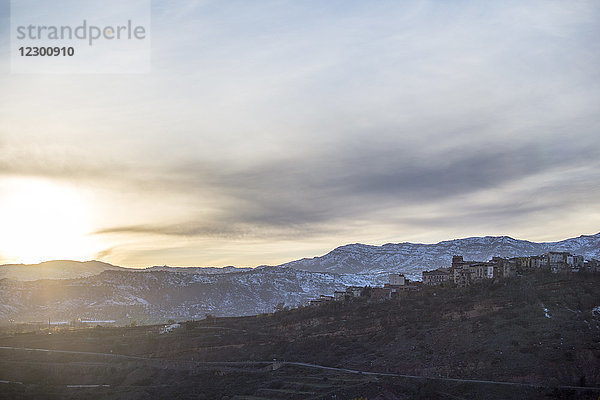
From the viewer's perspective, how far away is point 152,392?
2347 inches

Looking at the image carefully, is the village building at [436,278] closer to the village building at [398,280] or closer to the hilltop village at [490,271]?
the hilltop village at [490,271]

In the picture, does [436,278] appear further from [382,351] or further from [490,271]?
[382,351]

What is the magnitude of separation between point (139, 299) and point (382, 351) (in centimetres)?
13791

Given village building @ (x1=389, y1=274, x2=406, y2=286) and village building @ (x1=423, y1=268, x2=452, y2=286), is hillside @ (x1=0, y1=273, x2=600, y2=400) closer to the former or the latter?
village building @ (x1=423, y1=268, x2=452, y2=286)

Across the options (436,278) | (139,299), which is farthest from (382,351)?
(139,299)

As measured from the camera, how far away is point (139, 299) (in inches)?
7352

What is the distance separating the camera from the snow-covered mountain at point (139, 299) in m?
170

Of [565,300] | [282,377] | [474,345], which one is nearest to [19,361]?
[282,377]

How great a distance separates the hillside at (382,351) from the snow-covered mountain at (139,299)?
79.7 meters

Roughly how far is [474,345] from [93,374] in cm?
4515

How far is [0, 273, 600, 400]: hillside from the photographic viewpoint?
49719 mm

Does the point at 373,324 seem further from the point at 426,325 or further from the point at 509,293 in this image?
the point at 509,293

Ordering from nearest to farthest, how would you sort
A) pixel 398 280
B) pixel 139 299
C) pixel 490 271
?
pixel 490 271 → pixel 398 280 → pixel 139 299

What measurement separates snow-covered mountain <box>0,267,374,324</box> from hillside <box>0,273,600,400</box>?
3139 inches
